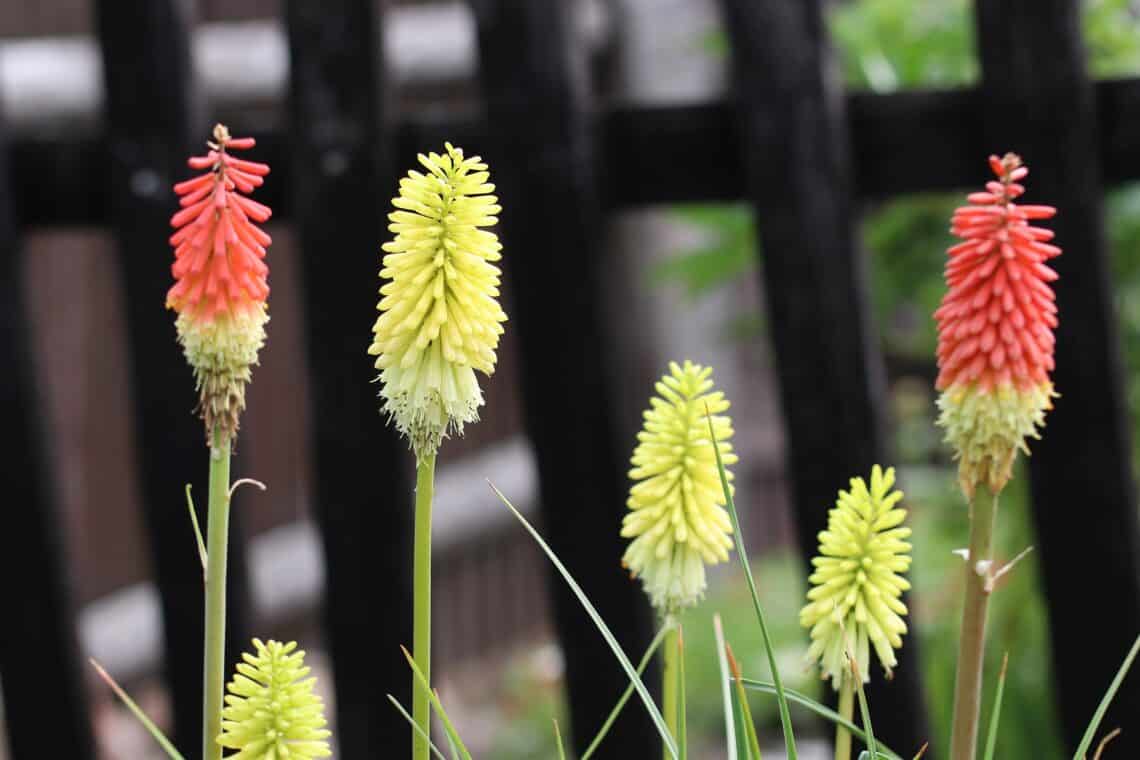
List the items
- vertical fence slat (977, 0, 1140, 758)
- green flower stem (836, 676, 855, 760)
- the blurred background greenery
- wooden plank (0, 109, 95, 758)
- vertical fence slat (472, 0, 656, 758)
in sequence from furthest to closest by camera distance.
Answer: the blurred background greenery < wooden plank (0, 109, 95, 758) < vertical fence slat (472, 0, 656, 758) < vertical fence slat (977, 0, 1140, 758) < green flower stem (836, 676, 855, 760)

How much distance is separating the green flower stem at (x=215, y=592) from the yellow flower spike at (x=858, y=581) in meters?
0.33

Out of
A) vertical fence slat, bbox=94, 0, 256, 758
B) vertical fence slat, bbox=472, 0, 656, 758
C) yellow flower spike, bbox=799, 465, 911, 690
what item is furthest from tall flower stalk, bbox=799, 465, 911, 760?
vertical fence slat, bbox=94, 0, 256, 758

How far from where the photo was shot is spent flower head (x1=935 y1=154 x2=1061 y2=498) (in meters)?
0.68

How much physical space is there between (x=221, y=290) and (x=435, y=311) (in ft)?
0.44

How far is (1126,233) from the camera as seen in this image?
9.11 feet

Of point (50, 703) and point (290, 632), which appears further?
point (290, 632)

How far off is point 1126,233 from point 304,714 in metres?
2.53

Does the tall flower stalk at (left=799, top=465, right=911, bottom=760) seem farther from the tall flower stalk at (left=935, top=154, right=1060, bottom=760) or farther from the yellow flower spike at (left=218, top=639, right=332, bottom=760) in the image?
the yellow flower spike at (left=218, top=639, right=332, bottom=760)

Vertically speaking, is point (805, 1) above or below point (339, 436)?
above

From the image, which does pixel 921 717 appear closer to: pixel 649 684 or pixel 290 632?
pixel 649 684

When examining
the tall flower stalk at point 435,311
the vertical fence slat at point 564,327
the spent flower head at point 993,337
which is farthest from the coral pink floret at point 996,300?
the vertical fence slat at point 564,327

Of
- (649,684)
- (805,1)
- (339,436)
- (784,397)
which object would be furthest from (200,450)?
(805,1)

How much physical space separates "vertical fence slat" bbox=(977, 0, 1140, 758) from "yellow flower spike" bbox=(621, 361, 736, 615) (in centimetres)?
93

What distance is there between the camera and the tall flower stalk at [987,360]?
2.19 ft
